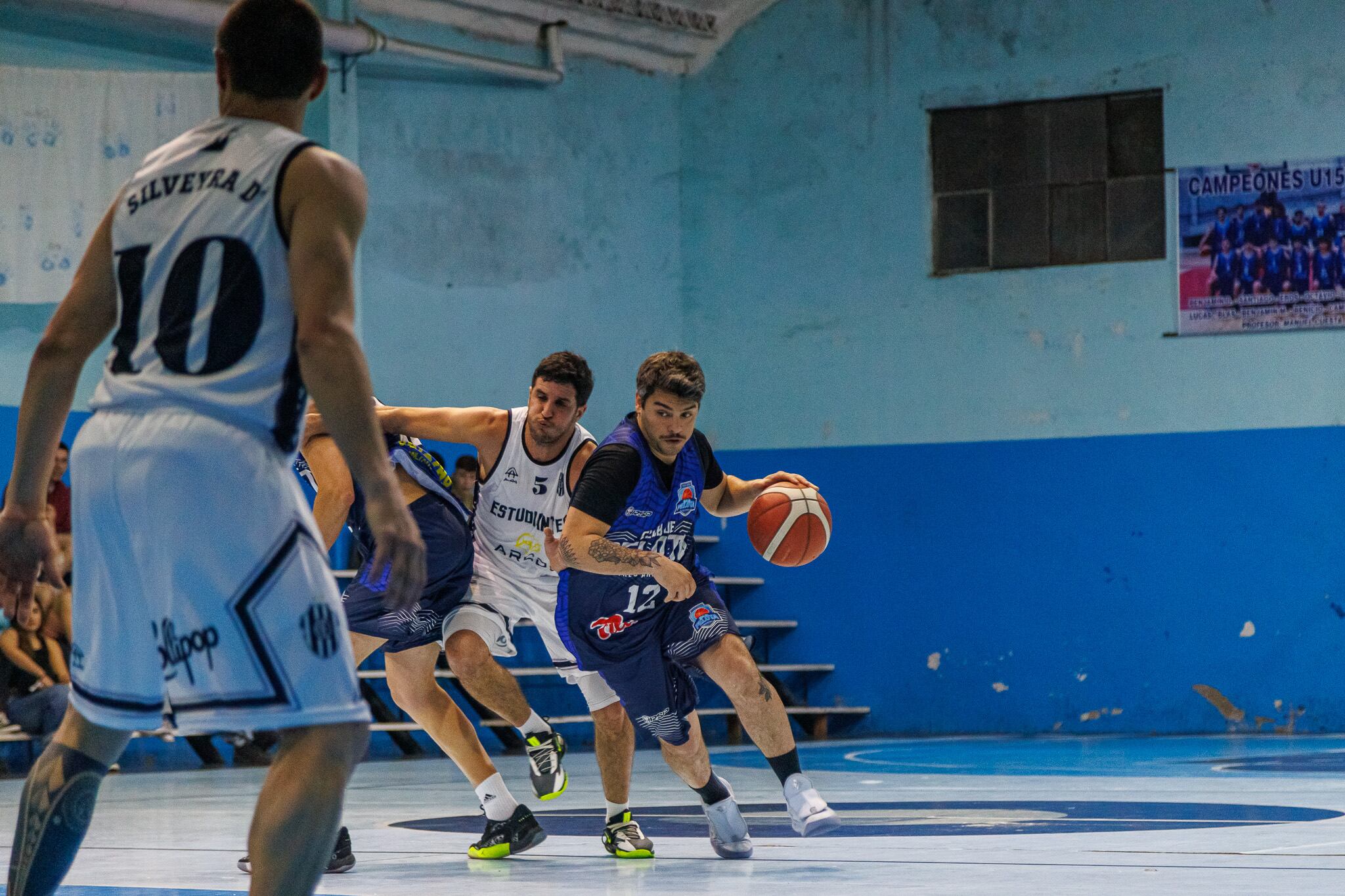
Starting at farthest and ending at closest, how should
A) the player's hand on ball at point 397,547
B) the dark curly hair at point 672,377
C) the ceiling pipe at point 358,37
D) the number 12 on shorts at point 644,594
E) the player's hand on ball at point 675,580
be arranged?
the ceiling pipe at point 358,37, the number 12 on shorts at point 644,594, the dark curly hair at point 672,377, the player's hand on ball at point 675,580, the player's hand on ball at point 397,547

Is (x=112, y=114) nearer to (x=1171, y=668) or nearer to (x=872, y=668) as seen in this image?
(x=872, y=668)

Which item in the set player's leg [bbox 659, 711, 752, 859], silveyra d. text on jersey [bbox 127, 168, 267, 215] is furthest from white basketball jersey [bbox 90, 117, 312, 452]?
player's leg [bbox 659, 711, 752, 859]

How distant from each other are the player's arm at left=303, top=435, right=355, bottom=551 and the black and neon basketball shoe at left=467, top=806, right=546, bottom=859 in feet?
3.66

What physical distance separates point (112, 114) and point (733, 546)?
610 centimetres

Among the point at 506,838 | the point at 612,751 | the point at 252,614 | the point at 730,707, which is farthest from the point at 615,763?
the point at 730,707

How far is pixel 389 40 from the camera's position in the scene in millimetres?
13180

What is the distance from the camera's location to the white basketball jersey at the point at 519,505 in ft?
21.4

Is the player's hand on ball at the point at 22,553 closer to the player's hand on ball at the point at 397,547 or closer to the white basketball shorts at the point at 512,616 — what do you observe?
the player's hand on ball at the point at 397,547

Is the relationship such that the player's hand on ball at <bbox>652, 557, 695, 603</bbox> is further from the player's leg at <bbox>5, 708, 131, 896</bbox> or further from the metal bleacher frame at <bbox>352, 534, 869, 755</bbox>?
the metal bleacher frame at <bbox>352, 534, 869, 755</bbox>

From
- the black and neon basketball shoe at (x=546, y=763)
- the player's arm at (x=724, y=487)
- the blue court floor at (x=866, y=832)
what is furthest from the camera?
the black and neon basketball shoe at (x=546, y=763)

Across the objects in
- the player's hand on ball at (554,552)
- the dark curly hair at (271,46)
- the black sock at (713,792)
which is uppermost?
the dark curly hair at (271,46)

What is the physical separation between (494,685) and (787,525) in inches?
46.2

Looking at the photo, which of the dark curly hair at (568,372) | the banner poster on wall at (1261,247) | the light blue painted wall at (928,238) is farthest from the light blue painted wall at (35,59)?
the banner poster on wall at (1261,247)

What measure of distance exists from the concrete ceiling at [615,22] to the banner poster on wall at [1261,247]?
161 inches
